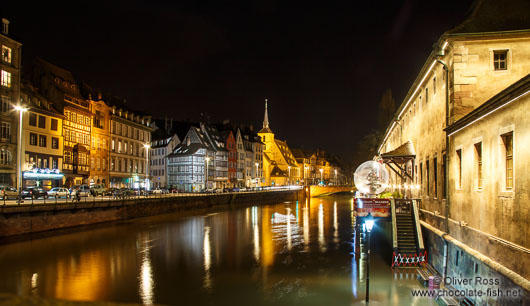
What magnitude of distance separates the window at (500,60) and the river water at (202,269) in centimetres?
1024

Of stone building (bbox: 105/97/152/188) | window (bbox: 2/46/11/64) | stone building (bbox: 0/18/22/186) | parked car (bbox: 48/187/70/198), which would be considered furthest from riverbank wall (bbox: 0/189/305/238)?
window (bbox: 2/46/11/64)

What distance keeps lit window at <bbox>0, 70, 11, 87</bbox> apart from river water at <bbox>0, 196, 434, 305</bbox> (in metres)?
19.2

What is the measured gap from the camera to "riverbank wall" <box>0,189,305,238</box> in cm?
3347

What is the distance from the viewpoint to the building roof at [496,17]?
18828mm

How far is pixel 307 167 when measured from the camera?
6619 inches

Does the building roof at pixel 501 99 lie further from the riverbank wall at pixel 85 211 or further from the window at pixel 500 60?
the riverbank wall at pixel 85 211

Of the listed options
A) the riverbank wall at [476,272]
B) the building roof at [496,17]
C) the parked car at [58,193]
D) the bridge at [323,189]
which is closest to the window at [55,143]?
the parked car at [58,193]

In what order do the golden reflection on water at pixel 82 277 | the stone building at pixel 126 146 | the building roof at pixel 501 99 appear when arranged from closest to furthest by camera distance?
the building roof at pixel 501 99
the golden reflection on water at pixel 82 277
the stone building at pixel 126 146

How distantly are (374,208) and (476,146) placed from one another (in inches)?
356

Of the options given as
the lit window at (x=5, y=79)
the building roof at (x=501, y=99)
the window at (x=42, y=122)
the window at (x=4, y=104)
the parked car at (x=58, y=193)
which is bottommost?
the parked car at (x=58, y=193)

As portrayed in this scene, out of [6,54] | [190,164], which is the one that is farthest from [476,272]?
[190,164]

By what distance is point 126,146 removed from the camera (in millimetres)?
76250

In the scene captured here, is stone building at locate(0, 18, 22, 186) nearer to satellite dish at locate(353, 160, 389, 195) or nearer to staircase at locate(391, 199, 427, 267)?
satellite dish at locate(353, 160, 389, 195)

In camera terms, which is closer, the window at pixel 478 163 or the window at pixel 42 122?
the window at pixel 478 163
